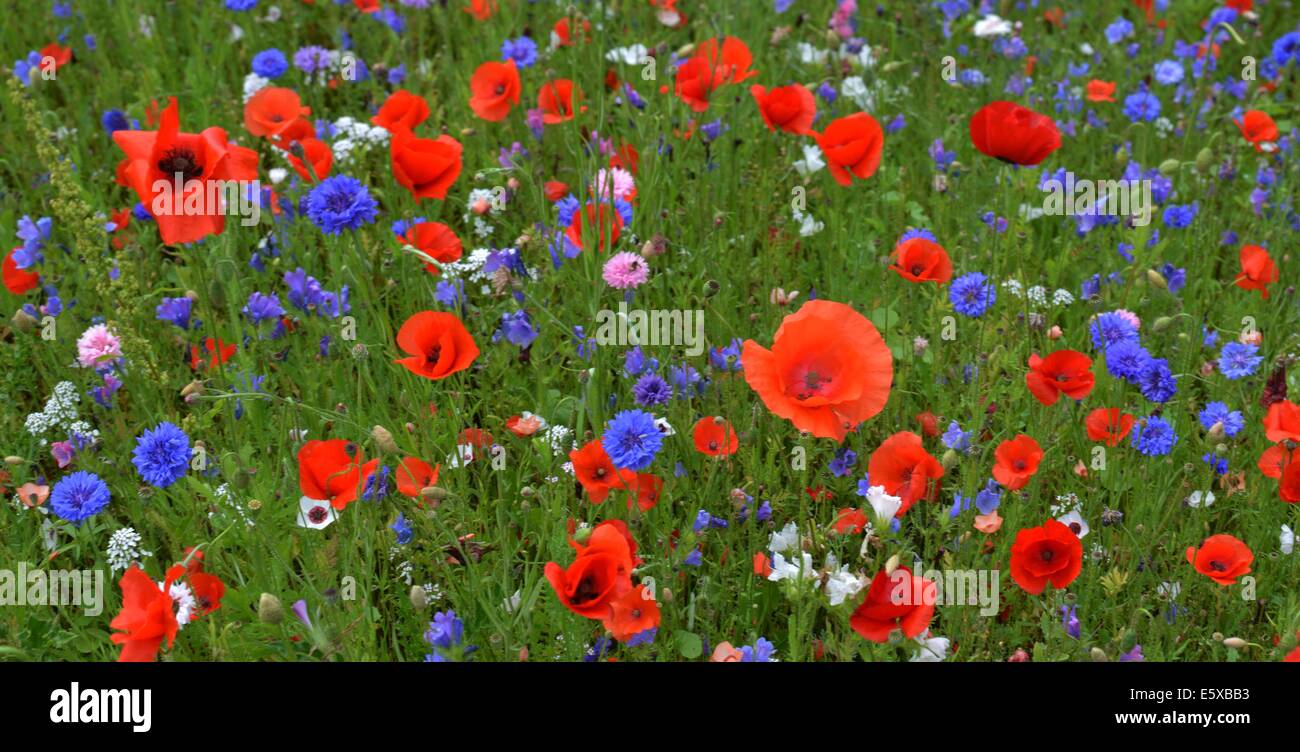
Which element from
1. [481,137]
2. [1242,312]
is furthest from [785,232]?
[1242,312]

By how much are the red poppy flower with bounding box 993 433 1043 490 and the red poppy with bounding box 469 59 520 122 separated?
5.70 feet

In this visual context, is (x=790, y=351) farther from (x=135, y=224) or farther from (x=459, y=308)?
(x=135, y=224)

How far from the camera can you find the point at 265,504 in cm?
261

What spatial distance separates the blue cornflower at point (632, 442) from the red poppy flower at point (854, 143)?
3.50ft

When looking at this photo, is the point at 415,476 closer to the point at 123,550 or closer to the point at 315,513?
the point at 315,513

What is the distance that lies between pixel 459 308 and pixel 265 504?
2.33ft

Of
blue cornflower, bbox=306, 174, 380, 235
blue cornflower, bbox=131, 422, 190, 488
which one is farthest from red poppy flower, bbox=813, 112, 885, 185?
blue cornflower, bbox=131, 422, 190, 488

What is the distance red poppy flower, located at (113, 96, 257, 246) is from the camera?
99.3 inches

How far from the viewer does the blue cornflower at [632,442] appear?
2451 millimetres

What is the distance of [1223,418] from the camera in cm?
289

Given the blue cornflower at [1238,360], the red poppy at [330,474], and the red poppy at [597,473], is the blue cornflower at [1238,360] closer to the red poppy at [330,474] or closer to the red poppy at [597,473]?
the red poppy at [597,473]

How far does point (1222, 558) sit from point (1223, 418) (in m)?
0.51

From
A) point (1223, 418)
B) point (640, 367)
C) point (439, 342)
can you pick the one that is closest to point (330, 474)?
point (439, 342)

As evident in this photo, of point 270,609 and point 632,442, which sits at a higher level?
point 632,442
